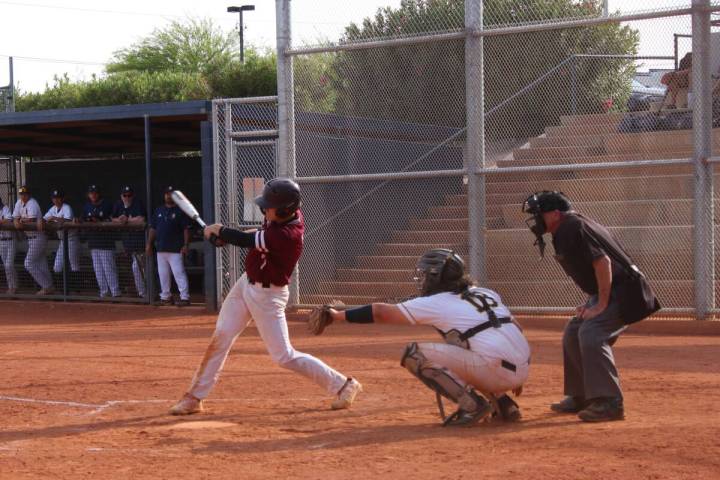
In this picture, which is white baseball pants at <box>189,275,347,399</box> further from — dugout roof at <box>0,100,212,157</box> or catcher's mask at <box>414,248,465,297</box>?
dugout roof at <box>0,100,212,157</box>

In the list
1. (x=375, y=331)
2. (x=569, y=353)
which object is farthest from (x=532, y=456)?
(x=375, y=331)

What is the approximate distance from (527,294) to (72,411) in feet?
24.7

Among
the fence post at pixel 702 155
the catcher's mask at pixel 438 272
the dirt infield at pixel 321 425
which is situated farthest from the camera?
the fence post at pixel 702 155

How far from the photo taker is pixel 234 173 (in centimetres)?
1524

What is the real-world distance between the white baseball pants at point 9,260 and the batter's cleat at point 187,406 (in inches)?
477

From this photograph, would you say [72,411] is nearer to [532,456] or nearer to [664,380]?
[532,456]

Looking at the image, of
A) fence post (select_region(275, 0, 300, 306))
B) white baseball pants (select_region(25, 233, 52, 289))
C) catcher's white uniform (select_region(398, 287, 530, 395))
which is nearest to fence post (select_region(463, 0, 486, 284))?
Answer: fence post (select_region(275, 0, 300, 306))

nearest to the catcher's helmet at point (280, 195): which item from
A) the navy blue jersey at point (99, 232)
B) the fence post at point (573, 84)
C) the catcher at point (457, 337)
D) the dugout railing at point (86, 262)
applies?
the catcher at point (457, 337)

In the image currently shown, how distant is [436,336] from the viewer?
473 inches

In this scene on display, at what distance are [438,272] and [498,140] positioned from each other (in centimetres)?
Result: 938

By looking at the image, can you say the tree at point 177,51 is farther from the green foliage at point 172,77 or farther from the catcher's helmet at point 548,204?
the catcher's helmet at point 548,204

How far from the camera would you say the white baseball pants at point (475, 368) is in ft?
21.1

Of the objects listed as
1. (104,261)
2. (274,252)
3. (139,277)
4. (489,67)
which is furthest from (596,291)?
(104,261)

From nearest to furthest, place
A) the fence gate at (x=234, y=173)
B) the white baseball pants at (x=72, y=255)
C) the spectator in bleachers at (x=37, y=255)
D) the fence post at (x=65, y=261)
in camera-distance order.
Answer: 1. the fence gate at (x=234, y=173)
2. the fence post at (x=65, y=261)
3. the white baseball pants at (x=72, y=255)
4. the spectator in bleachers at (x=37, y=255)
